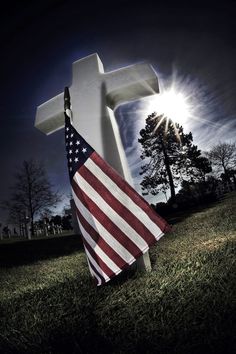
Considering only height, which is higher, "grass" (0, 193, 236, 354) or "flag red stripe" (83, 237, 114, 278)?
"flag red stripe" (83, 237, 114, 278)

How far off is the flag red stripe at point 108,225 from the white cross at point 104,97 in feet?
2.56

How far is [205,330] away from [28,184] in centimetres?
2930

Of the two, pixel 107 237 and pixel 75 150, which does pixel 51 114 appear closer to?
pixel 75 150

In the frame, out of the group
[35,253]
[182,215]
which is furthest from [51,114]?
[182,215]

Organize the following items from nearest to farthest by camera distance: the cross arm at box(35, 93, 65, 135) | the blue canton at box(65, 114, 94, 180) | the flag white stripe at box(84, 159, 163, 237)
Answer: the flag white stripe at box(84, 159, 163, 237), the blue canton at box(65, 114, 94, 180), the cross arm at box(35, 93, 65, 135)

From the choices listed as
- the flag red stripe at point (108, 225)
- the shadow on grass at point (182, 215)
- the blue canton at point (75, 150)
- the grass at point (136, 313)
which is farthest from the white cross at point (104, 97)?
the shadow on grass at point (182, 215)

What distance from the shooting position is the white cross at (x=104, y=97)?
359 centimetres

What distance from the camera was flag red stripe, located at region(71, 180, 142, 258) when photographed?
2713mm

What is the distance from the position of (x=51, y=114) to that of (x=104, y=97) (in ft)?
3.32

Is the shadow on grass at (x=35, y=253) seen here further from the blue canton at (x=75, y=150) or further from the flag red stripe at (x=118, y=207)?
the flag red stripe at (x=118, y=207)

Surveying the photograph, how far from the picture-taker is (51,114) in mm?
4246

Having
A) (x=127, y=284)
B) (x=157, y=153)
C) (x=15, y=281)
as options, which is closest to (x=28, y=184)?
(x=157, y=153)

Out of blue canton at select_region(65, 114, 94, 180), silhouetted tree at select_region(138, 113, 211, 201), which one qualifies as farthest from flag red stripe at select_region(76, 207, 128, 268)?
silhouetted tree at select_region(138, 113, 211, 201)

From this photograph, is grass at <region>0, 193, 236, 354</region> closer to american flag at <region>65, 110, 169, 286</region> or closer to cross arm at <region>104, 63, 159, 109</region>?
american flag at <region>65, 110, 169, 286</region>
